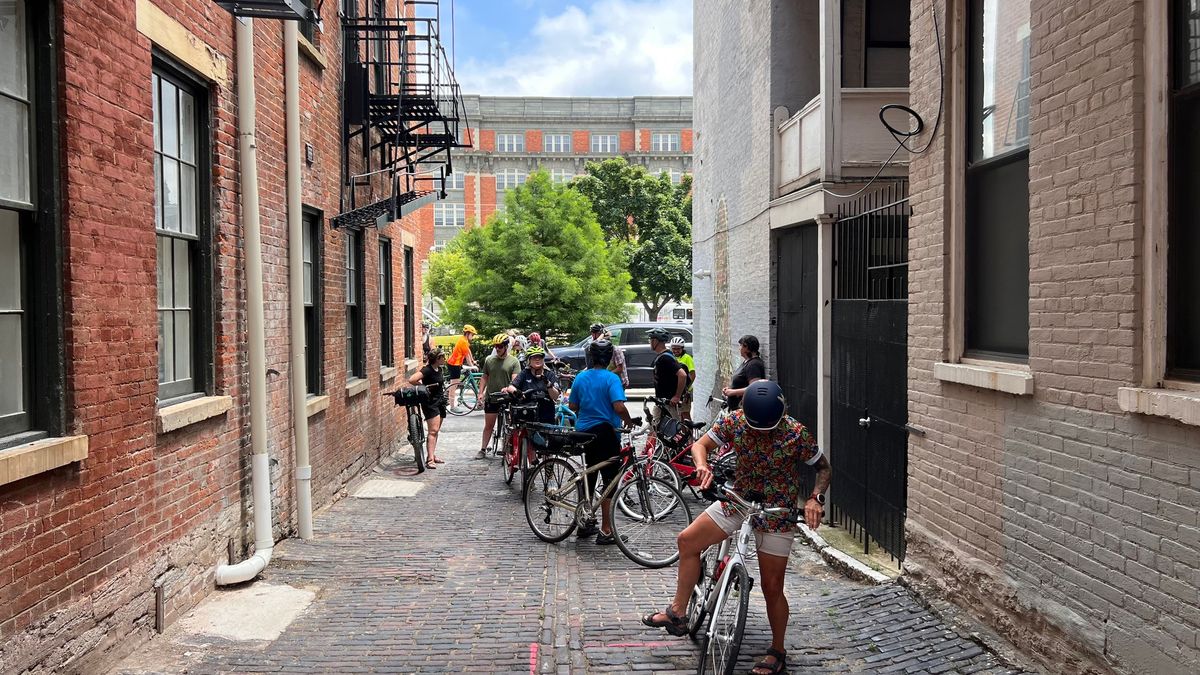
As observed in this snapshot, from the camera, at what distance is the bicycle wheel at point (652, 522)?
8703 millimetres

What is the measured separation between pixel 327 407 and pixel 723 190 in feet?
24.6

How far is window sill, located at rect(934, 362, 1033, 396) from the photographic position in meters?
5.42

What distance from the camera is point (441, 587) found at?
7.72 meters

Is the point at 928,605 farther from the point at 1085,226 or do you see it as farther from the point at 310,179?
the point at 310,179

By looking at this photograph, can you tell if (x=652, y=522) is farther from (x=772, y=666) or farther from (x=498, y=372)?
(x=498, y=372)

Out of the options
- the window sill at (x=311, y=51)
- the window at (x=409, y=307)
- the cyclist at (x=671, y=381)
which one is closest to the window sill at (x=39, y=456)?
the window sill at (x=311, y=51)

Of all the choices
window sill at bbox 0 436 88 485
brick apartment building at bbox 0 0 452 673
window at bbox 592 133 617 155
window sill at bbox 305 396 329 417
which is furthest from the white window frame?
window sill at bbox 0 436 88 485

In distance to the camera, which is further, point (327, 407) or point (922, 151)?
point (327, 407)

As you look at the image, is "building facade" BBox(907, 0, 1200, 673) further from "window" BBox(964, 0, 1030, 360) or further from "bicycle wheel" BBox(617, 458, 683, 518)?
"bicycle wheel" BBox(617, 458, 683, 518)

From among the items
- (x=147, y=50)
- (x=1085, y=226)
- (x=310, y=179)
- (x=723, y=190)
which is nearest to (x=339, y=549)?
(x=310, y=179)

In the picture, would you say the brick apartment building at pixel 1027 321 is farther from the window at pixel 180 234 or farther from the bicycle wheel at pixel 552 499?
the window at pixel 180 234

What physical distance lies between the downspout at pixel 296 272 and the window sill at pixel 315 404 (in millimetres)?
401

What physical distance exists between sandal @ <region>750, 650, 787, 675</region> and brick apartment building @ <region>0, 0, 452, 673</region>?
3.56m

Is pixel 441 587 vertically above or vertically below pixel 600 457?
below
